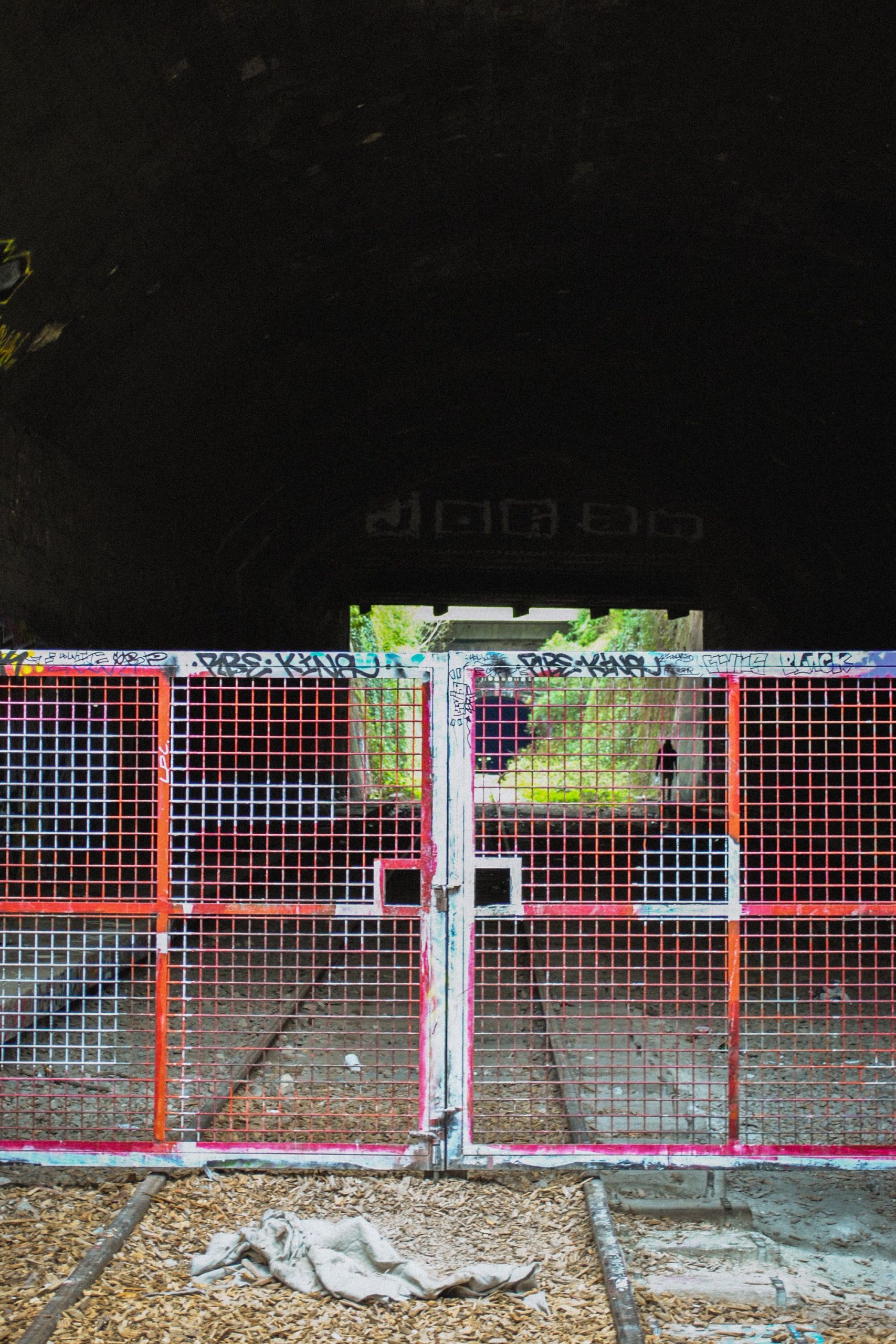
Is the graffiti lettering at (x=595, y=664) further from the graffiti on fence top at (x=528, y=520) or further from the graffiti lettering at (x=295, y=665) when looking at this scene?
the graffiti on fence top at (x=528, y=520)

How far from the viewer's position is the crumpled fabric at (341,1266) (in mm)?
4277

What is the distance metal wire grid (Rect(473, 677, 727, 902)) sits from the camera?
5039mm

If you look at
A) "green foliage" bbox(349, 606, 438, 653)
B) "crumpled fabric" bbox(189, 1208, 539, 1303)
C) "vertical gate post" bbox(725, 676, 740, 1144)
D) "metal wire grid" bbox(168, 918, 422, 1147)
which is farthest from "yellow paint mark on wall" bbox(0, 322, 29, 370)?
"green foliage" bbox(349, 606, 438, 653)

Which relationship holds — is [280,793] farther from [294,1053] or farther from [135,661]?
[135,661]

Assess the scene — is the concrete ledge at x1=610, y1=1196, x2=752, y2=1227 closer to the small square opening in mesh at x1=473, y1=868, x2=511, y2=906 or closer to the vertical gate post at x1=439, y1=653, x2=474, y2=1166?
the vertical gate post at x1=439, y1=653, x2=474, y2=1166

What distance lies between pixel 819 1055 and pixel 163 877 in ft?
15.5

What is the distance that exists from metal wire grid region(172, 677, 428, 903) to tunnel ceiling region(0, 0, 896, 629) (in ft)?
8.64

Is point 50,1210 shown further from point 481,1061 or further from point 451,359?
point 451,359

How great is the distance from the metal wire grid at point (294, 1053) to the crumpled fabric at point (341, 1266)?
492mm

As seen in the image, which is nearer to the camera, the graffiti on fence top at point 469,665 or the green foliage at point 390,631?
the graffiti on fence top at point 469,665

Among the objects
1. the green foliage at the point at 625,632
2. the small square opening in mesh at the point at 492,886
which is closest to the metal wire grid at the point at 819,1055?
the small square opening in mesh at the point at 492,886

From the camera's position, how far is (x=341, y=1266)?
434 centimetres

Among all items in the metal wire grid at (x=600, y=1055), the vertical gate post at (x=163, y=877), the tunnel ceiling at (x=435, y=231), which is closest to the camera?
the vertical gate post at (x=163, y=877)

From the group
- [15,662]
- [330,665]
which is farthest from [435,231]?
[15,662]
